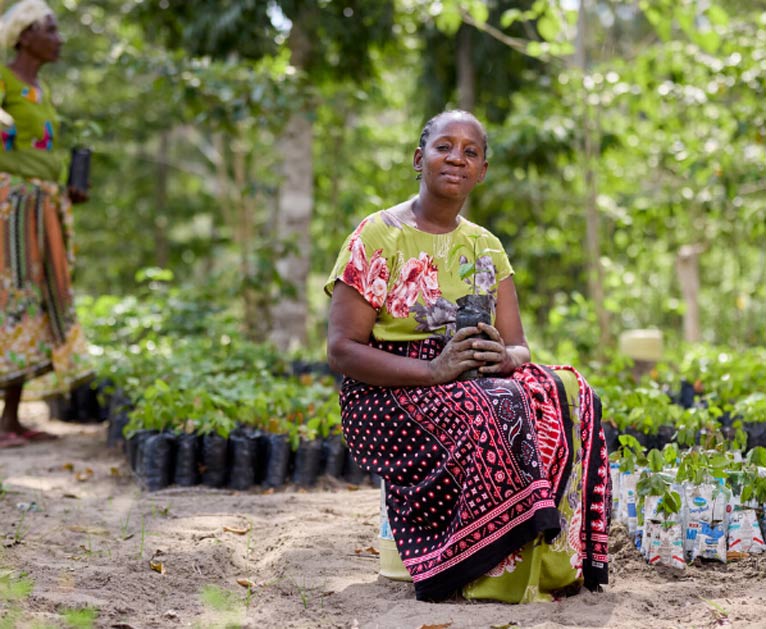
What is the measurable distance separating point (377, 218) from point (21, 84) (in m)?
3.08

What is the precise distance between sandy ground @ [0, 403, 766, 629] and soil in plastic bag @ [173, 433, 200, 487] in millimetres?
119

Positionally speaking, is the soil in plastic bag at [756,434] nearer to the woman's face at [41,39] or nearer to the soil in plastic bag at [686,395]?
the soil in plastic bag at [686,395]

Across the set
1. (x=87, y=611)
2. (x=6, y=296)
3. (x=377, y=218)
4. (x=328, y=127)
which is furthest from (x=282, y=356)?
(x=328, y=127)

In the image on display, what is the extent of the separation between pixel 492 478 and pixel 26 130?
374 centimetres

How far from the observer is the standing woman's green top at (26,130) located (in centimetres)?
499

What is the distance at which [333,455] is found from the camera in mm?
4480

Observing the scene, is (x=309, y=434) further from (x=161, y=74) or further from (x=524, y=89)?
(x=524, y=89)

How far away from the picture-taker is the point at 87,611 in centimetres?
236

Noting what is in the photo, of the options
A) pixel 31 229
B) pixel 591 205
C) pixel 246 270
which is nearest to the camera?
pixel 31 229

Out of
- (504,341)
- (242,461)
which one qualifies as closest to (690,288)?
(242,461)

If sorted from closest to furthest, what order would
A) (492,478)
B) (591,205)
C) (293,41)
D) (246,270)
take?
(492,478), (591,205), (246,270), (293,41)

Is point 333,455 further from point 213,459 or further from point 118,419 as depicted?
point 118,419

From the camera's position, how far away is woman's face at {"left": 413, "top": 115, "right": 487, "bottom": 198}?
9.42 ft

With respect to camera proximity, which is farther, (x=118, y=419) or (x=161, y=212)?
(x=161, y=212)
